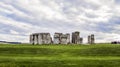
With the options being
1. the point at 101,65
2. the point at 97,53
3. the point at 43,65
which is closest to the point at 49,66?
the point at 43,65

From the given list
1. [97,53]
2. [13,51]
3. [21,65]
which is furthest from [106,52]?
[21,65]

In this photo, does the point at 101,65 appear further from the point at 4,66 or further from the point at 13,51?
the point at 13,51

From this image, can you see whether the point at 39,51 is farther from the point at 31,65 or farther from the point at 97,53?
the point at 31,65

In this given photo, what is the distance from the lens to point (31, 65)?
6322 centimetres

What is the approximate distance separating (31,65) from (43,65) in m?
2.52

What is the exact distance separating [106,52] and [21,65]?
196 feet

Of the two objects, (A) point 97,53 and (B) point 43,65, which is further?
(A) point 97,53

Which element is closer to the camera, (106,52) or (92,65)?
(92,65)

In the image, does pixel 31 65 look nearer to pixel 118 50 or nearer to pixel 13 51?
pixel 13 51

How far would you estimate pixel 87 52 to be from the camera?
381 feet

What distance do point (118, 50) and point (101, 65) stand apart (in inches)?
2214

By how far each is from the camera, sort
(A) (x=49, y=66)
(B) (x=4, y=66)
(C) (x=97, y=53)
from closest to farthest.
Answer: (B) (x=4, y=66) < (A) (x=49, y=66) < (C) (x=97, y=53)

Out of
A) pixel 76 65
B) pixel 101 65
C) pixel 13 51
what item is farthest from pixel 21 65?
pixel 13 51

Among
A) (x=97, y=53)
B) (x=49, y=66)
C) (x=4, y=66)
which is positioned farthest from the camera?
(x=97, y=53)
